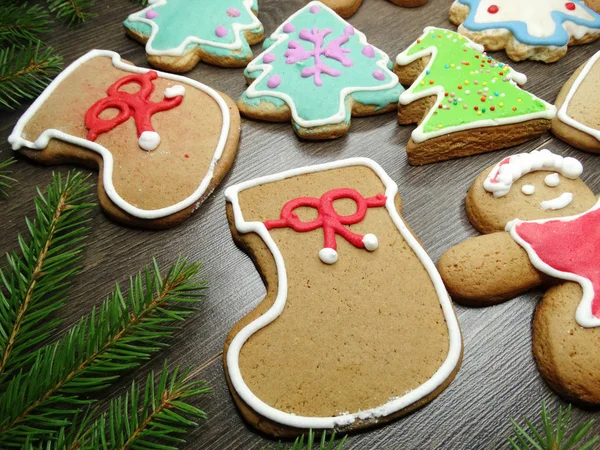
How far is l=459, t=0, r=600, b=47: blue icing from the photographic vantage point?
176cm

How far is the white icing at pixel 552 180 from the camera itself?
143 cm

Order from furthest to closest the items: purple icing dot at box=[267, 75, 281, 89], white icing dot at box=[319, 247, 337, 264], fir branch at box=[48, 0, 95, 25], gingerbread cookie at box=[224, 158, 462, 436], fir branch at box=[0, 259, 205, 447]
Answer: fir branch at box=[48, 0, 95, 25] → purple icing dot at box=[267, 75, 281, 89] → white icing dot at box=[319, 247, 337, 264] → gingerbread cookie at box=[224, 158, 462, 436] → fir branch at box=[0, 259, 205, 447]

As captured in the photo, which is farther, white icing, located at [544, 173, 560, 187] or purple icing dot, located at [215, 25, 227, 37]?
purple icing dot, located at [215, 25, 227, 37]

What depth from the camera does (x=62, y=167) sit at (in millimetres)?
1565

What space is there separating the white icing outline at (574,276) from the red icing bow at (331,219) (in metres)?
0.34

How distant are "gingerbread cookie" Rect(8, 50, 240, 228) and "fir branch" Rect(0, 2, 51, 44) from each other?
206mm

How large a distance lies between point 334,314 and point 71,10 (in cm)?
143

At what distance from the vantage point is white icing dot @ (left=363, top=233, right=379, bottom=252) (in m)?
1.30

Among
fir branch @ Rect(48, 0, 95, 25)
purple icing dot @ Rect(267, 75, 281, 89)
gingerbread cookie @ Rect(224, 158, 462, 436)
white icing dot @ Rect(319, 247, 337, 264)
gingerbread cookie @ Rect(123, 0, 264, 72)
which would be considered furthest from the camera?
fir branch @ Rect(48, 0, 95, 25)

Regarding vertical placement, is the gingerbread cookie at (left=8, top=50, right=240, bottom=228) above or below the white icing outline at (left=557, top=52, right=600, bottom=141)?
below

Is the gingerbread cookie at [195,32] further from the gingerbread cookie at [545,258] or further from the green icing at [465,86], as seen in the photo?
the gingerbread cookie at [545,258]

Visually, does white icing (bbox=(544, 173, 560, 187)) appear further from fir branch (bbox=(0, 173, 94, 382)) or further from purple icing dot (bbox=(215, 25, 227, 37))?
fir branch (bbox=(0, 173, 94, 382))

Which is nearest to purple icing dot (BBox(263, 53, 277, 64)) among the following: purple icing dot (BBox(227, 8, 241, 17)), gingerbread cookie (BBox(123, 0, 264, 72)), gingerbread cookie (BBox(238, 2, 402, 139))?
gingerbread cookie (BBox(238, 2, 402, 139))

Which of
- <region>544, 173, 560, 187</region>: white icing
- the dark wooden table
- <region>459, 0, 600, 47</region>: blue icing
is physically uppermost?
<region>459, 0, 600, 47</region>: blue icing
